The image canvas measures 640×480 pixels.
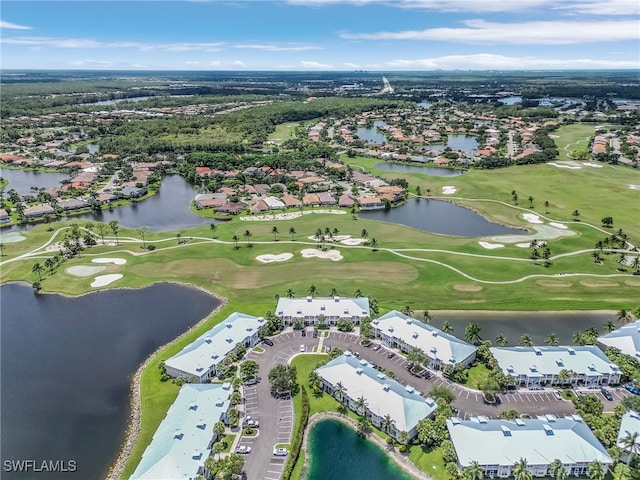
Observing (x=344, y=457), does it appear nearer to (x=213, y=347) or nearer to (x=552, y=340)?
(x=213, y=347)

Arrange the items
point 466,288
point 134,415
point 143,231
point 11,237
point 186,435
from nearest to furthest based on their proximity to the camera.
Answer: point 186,435, point 134,415, point 466,288, point 11,237, point 143,231

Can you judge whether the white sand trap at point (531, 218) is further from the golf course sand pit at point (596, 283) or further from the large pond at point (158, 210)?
the large pond at point (158, 210)

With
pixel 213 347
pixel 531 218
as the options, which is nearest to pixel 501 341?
pixel 213 347

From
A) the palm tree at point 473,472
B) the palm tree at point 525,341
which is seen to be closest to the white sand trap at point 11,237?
the palm tree at point 473,472

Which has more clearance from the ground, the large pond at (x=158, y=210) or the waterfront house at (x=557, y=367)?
the large pond at (x=158, y=210)

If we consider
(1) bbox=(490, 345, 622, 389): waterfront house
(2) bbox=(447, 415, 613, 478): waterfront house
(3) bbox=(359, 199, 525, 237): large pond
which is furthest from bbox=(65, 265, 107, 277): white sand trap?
(1) bbox=(490, 345, 622, 389): waterfront house

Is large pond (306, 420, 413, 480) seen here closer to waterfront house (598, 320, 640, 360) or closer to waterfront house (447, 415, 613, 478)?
waterfront house (447, 415, 613, 478)


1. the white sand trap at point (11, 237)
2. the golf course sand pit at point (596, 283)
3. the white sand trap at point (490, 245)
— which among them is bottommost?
the golf course sand pit at point (596, 283)
